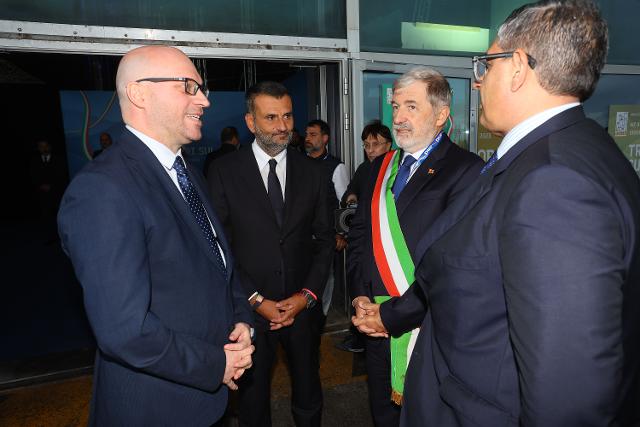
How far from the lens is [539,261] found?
837 mm

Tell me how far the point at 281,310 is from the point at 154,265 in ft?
3.54

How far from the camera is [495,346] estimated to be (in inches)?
40.5

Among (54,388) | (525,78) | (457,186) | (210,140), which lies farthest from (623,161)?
(210,140)

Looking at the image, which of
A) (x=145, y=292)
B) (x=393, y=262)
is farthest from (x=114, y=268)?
(x=393, y=262)

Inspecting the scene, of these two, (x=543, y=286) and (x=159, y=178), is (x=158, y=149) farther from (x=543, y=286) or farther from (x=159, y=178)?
(x=543, y=286)

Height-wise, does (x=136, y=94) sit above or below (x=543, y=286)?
above

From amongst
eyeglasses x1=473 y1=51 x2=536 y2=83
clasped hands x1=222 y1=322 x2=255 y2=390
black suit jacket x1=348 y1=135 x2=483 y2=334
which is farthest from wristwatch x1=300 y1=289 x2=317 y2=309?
eyeglasses x1=473 y1=51 x2=536 y2=83

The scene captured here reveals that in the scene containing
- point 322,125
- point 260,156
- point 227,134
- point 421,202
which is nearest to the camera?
point 421,202

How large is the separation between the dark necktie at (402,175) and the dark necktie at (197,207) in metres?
0.97

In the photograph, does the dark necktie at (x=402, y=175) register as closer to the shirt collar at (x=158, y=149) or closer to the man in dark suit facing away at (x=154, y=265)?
the man in dark suit facing away at (x=154, y=265)

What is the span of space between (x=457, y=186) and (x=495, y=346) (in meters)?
1.01

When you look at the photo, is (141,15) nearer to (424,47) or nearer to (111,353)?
(424,47)

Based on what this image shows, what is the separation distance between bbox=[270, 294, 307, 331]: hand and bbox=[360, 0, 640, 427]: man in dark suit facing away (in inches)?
43.1

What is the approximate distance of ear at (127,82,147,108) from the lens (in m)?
1.49
